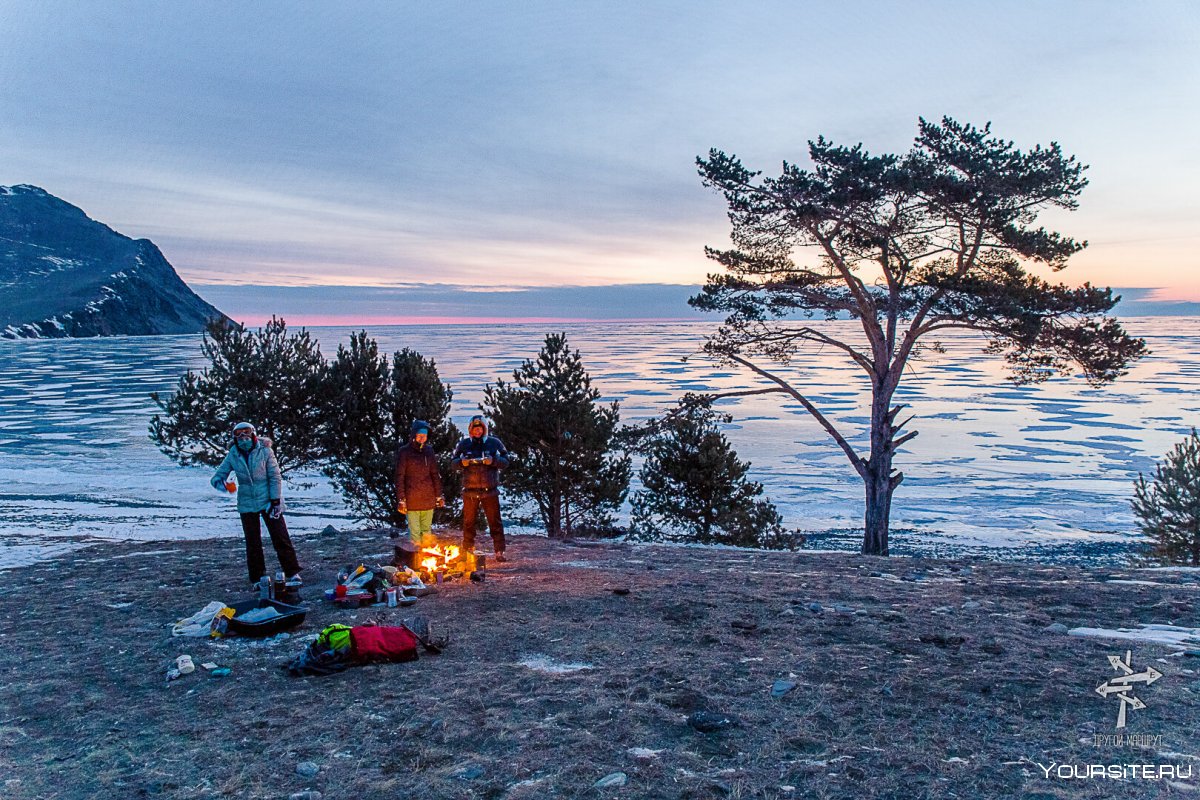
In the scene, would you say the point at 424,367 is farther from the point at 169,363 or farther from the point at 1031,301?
the point at 169,363

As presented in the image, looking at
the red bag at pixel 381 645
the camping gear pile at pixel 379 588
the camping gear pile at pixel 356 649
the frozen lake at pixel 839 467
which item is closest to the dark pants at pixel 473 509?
the camping gear pile at pixel 379 588

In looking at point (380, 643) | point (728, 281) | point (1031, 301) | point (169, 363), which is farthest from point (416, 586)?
point (169, 363)

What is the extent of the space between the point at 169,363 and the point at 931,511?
370 feet

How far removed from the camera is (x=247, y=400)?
18.2 m

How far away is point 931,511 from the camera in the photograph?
28719 millimetres

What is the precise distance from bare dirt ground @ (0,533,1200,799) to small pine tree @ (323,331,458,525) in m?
8.73

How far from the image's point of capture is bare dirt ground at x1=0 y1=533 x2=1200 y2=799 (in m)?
4.78

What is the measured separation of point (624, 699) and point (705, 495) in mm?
16355

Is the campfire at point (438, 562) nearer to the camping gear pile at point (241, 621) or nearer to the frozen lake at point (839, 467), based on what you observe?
the camping gear pile at point (241, 621)

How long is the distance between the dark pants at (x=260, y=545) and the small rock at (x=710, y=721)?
694cm

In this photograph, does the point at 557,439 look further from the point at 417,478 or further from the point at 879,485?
the point at 417,478

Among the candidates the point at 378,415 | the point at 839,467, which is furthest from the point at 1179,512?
the point at 378,415

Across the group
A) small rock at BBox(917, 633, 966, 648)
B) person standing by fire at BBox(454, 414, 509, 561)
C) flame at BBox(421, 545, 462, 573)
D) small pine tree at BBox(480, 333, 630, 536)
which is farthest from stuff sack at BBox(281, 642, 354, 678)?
small pine tree at BBox(480, 333, 630, 536)

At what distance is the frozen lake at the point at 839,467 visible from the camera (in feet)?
79.3
